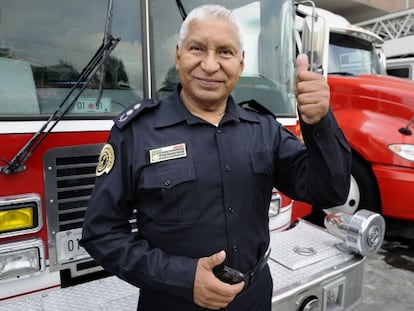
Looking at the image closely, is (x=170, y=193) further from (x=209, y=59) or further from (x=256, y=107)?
(x=256, y=107)

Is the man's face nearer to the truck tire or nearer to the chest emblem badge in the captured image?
the chest emblem badge

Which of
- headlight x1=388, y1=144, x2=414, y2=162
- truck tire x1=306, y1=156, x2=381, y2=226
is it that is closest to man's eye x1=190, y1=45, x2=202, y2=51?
truck tire x1=306, y1=156, x2=381, y2=226

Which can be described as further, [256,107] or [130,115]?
[256,107]

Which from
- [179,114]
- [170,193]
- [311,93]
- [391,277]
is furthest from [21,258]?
[391,277]

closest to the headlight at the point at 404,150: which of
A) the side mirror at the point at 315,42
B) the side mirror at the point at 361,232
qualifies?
the side mirror at the point at 361,232

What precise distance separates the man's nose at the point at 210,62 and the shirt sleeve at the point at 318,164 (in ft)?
1.03

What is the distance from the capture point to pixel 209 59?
1127 mm

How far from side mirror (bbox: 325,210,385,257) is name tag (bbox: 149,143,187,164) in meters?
1.42

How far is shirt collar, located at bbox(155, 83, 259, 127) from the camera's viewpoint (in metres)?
1.18

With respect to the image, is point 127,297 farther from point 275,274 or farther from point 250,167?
point 250,167

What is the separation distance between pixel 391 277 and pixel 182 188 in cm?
283

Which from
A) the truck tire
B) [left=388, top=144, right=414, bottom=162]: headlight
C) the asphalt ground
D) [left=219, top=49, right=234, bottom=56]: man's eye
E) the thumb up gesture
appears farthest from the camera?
the truck tire

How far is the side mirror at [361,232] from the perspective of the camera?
6.98ft

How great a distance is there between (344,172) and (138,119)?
66 cm
